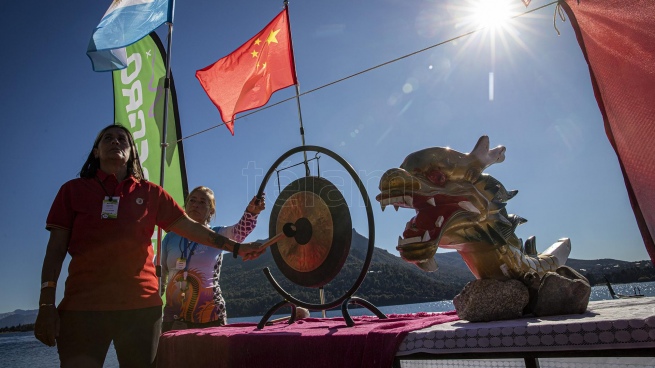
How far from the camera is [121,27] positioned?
20.0ft

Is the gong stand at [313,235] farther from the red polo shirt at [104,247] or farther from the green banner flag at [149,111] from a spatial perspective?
the green banner flag at [149,111]

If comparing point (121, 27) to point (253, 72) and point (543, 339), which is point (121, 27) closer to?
point (253, 72)

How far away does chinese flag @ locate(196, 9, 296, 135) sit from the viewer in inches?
252

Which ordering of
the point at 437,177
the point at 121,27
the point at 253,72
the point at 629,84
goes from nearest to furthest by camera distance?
1. the point at 629,84
2. the point at 437,177
3. the point at 121,27
4. the point at 253,72

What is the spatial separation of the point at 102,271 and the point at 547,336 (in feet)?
6.98

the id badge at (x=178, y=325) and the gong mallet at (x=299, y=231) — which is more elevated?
the gong mallet at (x=299, y=231)

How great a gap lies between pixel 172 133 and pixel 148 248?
205 inches

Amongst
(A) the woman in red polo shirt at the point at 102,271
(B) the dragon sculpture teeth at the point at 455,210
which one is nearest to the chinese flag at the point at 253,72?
(A) the woman in red polo shirt at the point at 102,271

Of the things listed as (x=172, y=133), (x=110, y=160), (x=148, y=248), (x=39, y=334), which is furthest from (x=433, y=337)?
(x=172, y=133)

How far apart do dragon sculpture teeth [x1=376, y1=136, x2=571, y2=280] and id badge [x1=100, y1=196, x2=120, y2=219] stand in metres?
1.51

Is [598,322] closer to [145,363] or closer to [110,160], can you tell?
[145,363]

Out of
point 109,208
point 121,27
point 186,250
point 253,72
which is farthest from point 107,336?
point 121,27

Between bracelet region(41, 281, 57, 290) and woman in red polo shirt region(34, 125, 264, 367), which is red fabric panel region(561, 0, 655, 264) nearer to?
woman in red polo shirt region(34, 125, 264, 367)

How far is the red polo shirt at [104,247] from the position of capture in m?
2.05
